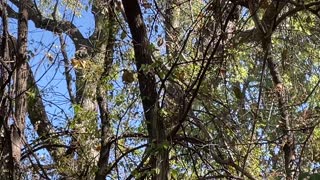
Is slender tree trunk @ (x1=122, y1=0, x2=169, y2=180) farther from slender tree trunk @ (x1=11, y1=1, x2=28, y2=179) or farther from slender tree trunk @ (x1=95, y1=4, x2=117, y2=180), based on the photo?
slender tree trunk @ (x1=11, y1=1, x2=28, y2=179)

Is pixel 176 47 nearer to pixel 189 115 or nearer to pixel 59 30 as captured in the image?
pixel 189 115

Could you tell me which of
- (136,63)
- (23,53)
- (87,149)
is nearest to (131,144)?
(87,149)

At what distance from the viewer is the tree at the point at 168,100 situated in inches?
155

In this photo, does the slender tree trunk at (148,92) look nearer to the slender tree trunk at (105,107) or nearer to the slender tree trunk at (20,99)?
the slender tree trunk at (105,107)

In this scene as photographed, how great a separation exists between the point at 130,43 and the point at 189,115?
0.81 meters

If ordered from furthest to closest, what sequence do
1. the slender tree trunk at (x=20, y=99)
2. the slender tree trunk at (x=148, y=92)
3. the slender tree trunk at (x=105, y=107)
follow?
→ the slender tree trunk at (x=105, y=107) → the slender tree trunk at (x=20, y=99) → the slender tree trunk at (x=148, y=92)

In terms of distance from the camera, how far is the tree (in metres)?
3.93

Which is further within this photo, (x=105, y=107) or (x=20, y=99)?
(x=105, y=107)

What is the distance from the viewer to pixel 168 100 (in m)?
4.27

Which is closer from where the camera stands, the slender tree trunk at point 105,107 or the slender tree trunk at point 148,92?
the slender tree trunk at point 148,92

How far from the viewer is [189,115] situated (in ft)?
13.8

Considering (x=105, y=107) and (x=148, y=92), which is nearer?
(x=148, y=92)

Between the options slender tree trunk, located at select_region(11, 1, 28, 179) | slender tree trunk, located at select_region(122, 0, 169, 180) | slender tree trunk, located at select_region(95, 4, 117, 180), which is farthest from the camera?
slender tree trunk, located at select_region(95, 4, 117, 180)

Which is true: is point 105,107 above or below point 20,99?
above
